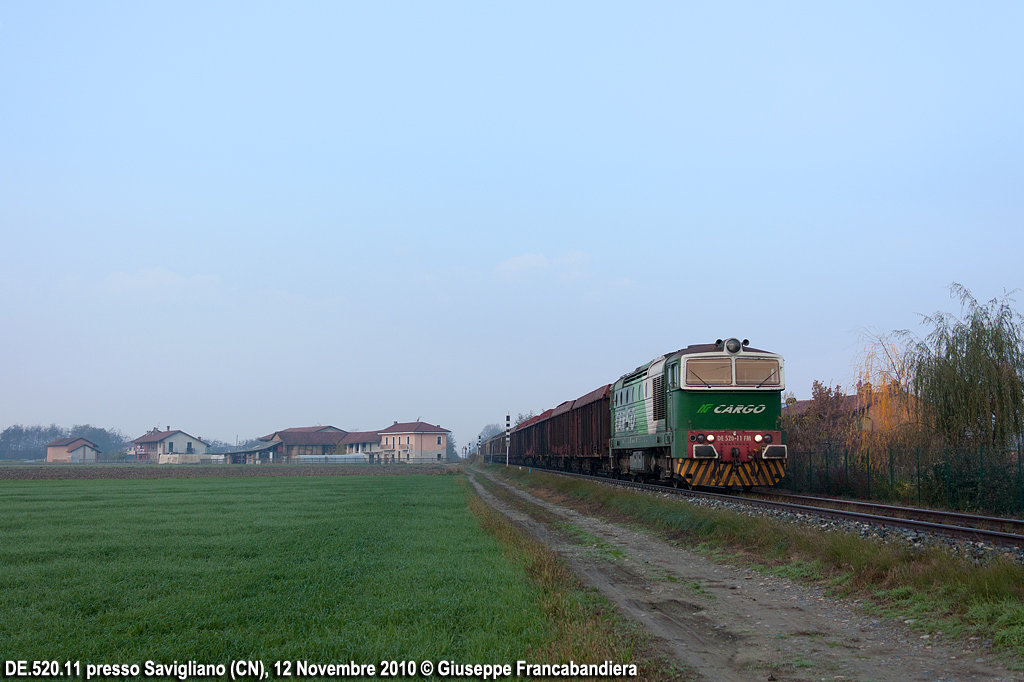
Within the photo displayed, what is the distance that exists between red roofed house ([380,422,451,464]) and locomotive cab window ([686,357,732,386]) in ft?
399

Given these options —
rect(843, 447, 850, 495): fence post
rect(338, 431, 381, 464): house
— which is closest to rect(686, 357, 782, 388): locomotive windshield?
rect(843, 447, 850, 495): fence post

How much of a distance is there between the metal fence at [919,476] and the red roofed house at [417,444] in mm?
118175

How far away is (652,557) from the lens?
45.9ft

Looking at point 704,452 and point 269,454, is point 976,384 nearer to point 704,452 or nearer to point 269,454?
point 704,452

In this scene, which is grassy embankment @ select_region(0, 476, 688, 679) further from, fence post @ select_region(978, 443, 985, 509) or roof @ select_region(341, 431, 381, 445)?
roof @ select_region(341, 431, 381, 445)

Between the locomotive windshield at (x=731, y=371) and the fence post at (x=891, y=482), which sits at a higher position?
the locomotive windshield at (x=731, y=371)

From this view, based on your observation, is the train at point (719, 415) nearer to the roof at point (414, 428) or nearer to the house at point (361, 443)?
the roof at point (414, 428)

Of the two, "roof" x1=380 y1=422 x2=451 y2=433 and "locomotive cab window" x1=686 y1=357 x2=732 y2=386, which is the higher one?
"locomotive cab window" x1=686 y1=357 x2=732 y2=386

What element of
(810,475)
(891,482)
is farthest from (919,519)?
(810,475)

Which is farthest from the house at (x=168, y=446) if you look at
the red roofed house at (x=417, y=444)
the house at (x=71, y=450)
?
the red roofed house at (x=417, y=444)

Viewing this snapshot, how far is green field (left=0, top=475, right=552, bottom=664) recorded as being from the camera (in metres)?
7.04

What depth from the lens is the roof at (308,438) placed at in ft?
487

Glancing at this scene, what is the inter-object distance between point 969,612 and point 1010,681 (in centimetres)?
187

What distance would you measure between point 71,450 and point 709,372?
16784 cm
